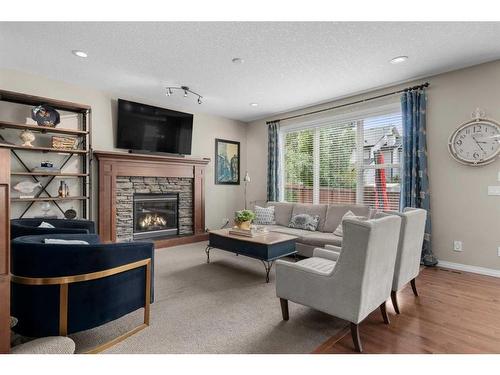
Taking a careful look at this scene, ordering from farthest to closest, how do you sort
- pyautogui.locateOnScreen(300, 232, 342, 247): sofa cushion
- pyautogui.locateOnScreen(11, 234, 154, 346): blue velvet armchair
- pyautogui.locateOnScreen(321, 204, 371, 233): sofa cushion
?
pyautogui.locateOnScreen(321, 204, 371, 233): sofa cushion < pyautogui.locateOnScreen(300, 232, 342, 247): sofa cushion < pyautogui.locateOnScreen(11, 234, 154, 346): blue velvet armchair

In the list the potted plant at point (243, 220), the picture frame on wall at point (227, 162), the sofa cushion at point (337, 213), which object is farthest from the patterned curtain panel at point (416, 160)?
the picture frame on wall at point (227, 162)

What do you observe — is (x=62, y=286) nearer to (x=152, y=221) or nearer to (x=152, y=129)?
(x=152, y=221)

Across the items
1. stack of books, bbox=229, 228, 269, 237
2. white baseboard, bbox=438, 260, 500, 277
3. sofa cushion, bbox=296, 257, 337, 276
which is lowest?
white baseboard, bbox=438, 260, 500, 277

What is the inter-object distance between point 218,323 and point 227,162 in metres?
4.37

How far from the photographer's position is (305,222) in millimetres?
4578

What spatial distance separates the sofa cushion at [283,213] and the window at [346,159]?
62 centimetres

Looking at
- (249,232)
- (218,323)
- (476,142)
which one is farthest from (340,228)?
(218,323)

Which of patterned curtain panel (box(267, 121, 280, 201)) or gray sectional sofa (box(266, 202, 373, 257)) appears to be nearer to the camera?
gray sectional sofa (box(266, 202, 373, 257))

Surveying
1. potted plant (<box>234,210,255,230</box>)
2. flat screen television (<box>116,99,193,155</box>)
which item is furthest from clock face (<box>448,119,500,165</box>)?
flat screen television (<box>116,99,193,155</box>)

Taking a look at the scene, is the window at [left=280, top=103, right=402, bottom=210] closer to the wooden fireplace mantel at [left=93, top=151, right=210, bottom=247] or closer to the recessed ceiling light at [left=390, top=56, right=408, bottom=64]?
the recessed ceiling light at [left=390, top=56, right=408, bottom=64]

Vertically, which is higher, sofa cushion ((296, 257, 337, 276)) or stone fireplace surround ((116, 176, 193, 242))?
stone fireplace surround ((116, 176, 193, 242))

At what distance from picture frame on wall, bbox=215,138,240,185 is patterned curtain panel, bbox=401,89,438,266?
3.54 metres

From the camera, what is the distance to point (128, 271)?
204 centimetres

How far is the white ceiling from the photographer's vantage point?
2625 millimetres
